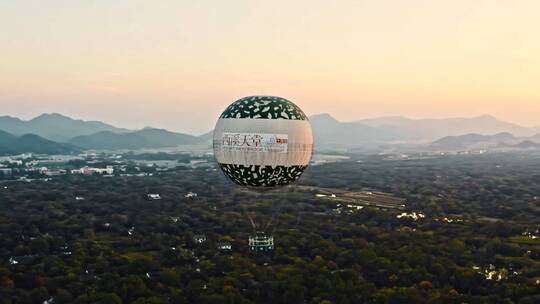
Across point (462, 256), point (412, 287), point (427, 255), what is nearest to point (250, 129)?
point (412, 287)

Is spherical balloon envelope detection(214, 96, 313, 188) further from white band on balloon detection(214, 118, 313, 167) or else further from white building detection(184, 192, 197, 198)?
white building detection(184, 192, 197, 198)

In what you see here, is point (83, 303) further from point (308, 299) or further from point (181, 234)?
point (181, 234)

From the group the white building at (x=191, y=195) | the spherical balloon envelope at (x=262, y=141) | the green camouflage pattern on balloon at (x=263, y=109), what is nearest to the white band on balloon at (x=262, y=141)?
the spherical balloon envelope at (x=262, y=141)

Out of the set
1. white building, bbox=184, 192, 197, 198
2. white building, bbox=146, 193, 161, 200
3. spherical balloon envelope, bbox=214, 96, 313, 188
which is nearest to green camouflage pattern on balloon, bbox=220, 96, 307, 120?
spherical balloon envelope, bbox=214, 96, 313, 188

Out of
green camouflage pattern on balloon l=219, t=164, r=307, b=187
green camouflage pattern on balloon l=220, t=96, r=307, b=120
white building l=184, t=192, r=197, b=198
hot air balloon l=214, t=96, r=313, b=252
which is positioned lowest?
white building l=184, t=192, r=197, b=198

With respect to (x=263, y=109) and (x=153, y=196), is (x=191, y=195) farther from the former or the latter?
(x=263, y=109)

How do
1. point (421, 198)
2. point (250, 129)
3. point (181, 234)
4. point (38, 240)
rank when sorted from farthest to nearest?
point (421, 198), point (181, 234), point (38, 240), point (250, 129)
